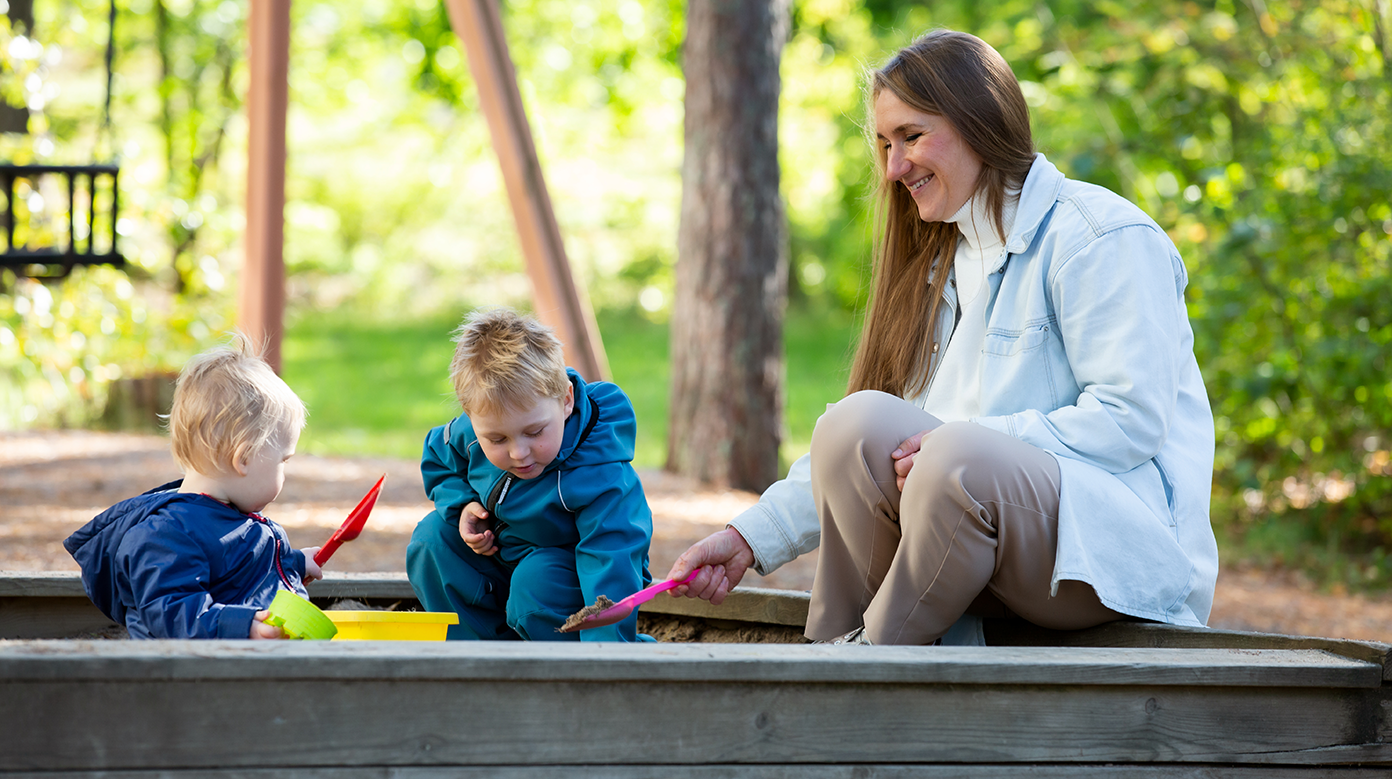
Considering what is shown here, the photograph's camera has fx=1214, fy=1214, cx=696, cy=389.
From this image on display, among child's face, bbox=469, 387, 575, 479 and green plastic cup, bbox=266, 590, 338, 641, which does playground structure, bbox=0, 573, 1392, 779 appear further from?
child's face, bbox=469, 387, 575, 479

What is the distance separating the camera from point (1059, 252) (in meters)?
1.87

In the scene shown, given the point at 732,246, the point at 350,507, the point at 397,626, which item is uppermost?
the point at 732,246

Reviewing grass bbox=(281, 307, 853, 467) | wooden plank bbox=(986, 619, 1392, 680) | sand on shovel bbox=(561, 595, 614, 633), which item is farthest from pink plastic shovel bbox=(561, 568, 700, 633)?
grass bbox=(281, 307, 853, 467)

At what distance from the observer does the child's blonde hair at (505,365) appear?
6.07 feet

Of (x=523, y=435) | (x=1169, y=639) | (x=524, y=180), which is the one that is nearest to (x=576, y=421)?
(x=523, y=435)

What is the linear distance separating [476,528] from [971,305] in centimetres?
90

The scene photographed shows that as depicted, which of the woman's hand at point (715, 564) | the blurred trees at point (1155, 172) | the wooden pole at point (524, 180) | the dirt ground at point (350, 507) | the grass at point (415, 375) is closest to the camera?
the woman's hand at point (715, 564)

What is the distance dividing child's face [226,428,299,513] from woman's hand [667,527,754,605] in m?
0.61

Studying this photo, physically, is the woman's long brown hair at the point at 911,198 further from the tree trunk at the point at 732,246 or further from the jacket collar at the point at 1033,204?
the tree trunk at the point at 732,246

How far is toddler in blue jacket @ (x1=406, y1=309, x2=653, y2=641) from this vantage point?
1.87 metres

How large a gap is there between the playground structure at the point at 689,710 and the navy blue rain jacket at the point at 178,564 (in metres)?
0.27

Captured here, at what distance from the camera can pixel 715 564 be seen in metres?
1.95

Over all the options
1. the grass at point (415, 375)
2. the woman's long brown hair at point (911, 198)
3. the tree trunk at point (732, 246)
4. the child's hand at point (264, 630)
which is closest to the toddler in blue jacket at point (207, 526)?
the child's hand at point (264, 630)

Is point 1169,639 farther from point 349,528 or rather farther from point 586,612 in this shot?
point 349,528
